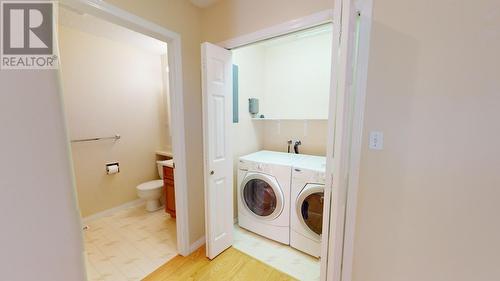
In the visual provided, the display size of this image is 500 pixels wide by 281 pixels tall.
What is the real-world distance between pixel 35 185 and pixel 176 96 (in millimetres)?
1582

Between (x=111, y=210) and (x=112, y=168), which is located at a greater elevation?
(x=112, y=168)

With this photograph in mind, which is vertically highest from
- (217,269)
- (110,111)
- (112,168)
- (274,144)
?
(110,111)

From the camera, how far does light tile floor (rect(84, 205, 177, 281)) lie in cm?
176

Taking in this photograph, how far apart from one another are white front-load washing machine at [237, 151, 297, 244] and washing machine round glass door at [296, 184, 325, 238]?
0.15 meters

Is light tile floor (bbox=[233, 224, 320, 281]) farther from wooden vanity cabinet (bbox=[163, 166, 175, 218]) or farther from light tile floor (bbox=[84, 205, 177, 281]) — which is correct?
wooden vanity cabinet (bbox=[163, 166, 175, 218])

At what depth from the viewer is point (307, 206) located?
6.33 feet

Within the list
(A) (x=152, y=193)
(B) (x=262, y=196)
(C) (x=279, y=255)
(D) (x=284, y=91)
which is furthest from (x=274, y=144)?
(A) (x=152, y=193)

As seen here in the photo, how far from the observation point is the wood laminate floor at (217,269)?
170 centimetres

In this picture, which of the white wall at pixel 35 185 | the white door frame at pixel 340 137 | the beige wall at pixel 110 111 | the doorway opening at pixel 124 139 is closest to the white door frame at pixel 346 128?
the white door frame at pixel 340 137

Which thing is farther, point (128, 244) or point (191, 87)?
point (128, 244)

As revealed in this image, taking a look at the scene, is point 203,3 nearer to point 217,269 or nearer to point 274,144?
point 274,144

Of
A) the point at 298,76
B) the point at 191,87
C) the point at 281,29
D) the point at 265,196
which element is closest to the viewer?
the point at 281,29

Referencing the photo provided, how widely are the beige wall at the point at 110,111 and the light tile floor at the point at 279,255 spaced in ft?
6.18

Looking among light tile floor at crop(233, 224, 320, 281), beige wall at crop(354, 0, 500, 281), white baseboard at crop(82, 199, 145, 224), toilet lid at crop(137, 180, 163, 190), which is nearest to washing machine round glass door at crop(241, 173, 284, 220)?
light tile floor at crop(233, 224, 320, 281)
